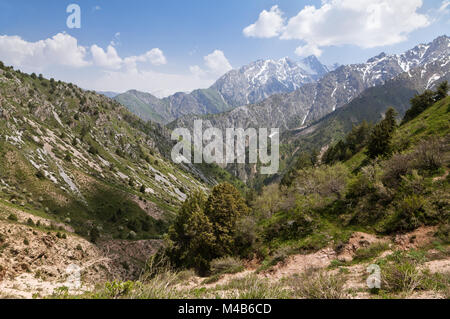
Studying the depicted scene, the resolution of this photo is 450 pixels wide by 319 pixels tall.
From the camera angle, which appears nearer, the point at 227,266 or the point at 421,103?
the point at 227,266

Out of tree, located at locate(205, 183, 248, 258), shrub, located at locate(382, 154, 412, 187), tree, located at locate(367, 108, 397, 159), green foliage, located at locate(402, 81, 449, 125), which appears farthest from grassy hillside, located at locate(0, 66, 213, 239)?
green foliage, located at locate(402, 81, 449, 125)

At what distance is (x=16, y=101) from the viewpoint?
95.3 m

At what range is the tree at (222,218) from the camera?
26219 millimetres

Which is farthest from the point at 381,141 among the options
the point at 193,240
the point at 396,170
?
the point at 193,240

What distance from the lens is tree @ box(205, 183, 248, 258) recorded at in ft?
86.0

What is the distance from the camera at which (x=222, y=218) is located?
96.5 feet

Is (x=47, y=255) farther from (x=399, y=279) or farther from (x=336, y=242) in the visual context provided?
(x=399, y=279)

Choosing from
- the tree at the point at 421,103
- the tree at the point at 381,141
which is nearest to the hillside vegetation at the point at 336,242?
the tree at the point at 381,141

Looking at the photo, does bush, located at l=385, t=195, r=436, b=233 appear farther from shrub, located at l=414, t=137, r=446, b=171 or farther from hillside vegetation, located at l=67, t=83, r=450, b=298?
shrub, located at l=414, t=137, r=446, b=171

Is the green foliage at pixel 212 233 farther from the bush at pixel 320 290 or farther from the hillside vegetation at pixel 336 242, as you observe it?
the bush at pixel 320 290

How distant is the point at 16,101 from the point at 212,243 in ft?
392

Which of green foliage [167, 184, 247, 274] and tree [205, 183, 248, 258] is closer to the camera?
green foliage [167, 184, 247, 274]

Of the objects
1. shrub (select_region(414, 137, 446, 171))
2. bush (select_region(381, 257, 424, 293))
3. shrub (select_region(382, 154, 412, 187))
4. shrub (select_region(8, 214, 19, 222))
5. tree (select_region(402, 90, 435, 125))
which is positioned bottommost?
shrub (select_region(8, 214, 19, 222))

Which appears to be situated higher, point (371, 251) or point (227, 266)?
point (371, 251)
